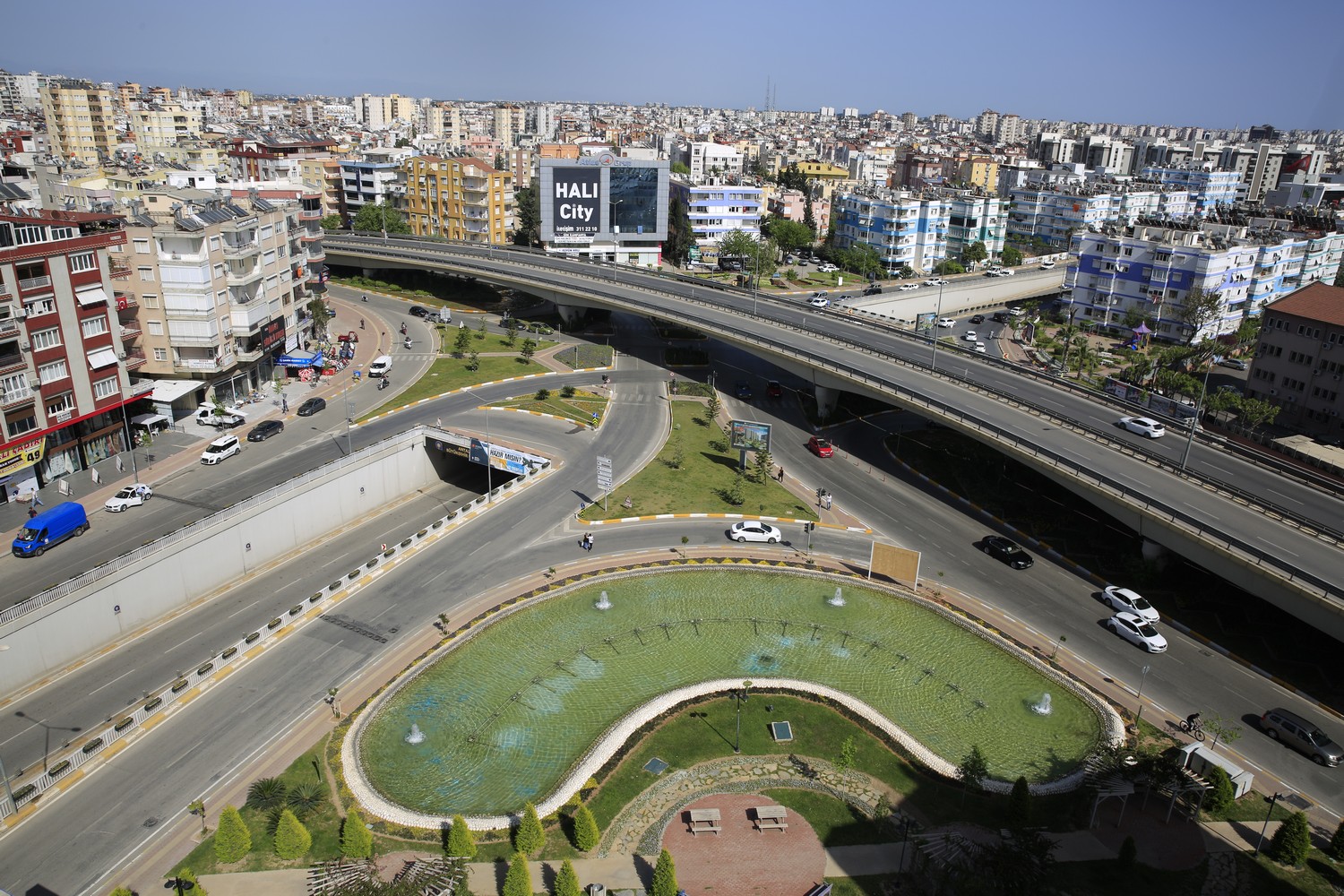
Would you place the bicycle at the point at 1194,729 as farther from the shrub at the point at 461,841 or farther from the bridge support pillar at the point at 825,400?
the bridge support pillar at the point at 825,400

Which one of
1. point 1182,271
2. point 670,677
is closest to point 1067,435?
point 670,677

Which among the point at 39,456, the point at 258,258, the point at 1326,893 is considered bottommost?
the point at 1326,893

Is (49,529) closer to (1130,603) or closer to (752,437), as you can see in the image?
(752,437)

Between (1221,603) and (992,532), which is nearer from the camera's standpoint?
(1221,603)

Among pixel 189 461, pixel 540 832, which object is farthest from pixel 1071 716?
pixel 189 461

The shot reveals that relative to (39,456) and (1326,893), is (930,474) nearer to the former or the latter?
(1326,893)

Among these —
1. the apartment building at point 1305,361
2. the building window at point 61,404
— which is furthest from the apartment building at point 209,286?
the apartment building at point 1305,361

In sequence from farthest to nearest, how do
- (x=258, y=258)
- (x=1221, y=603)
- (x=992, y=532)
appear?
(x=258, y=258), (x=992, y=532), (x=1221, y=603)

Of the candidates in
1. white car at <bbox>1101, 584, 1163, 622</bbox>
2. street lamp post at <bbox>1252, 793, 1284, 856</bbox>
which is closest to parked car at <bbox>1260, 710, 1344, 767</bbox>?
street lamp post at <bbox>1252, 793, 1284, 856</bbox>
